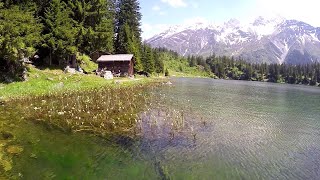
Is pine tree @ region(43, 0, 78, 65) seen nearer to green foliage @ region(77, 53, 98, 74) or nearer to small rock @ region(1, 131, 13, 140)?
green foliage @ region(77, 53, 98, 74)

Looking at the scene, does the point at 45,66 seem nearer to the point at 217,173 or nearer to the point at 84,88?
the point at 84,88

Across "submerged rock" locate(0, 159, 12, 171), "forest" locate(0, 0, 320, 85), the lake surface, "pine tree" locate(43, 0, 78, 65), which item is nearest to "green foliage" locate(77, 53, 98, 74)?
"forest" locate(0, 0, 320, 85)

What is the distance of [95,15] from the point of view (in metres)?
69.6

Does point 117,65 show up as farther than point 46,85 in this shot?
Yes

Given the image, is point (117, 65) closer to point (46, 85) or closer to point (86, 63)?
point (86, 63)

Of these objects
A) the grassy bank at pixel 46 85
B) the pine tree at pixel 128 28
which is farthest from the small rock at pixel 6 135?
the pine tree at pixel 128 28

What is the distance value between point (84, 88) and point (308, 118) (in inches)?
1359

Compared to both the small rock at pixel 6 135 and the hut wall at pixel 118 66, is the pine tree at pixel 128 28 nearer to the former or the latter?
the hut wall at pixel 118 66

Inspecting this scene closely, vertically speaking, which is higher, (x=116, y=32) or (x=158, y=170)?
(x=116, y=32)

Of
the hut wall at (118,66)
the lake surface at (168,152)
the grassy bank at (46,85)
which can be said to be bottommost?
the lake surface at (168,152)

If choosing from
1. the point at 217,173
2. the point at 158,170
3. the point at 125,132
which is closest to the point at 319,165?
the point at 217,173

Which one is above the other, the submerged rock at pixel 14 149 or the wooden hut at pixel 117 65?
the wooden hut at pixel 117 65

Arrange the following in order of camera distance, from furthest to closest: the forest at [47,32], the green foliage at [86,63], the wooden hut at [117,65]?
the wooden hut at [117,65] → the green foliage at [86,63] → the forest at [47,32]

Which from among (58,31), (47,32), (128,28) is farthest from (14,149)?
(128,28)
